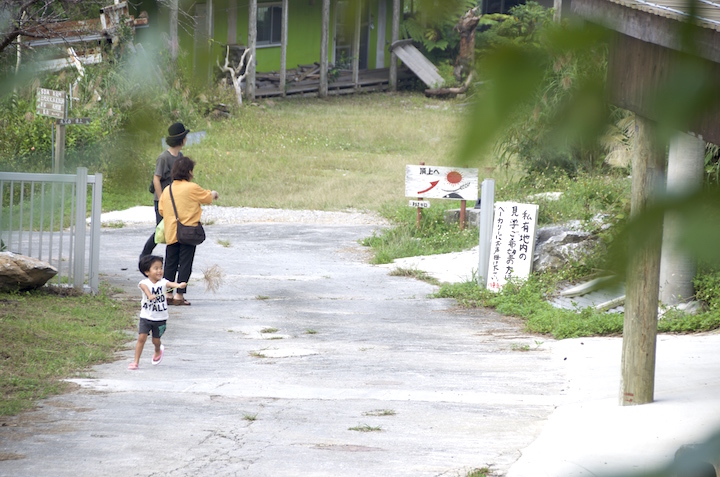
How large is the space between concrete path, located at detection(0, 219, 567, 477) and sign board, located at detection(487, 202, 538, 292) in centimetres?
61

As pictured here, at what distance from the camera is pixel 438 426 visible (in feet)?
16.7

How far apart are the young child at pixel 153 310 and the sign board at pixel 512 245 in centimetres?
382

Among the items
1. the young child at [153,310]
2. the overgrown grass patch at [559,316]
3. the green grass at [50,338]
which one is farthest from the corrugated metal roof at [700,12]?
the overgrown grass patch at [559,316]

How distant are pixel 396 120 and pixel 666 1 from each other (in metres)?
8.15

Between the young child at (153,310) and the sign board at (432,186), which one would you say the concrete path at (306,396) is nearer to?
the young child at (153,310)

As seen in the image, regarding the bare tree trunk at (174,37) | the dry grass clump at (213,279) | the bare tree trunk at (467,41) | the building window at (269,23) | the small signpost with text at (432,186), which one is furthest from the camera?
the small signpost with text at (432,186)

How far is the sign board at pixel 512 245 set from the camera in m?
9.16

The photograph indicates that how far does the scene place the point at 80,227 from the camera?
840 cm

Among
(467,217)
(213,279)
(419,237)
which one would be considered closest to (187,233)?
(213,279)

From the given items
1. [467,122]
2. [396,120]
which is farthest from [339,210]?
[467,122]

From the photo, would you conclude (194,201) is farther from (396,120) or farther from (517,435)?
(517,435)

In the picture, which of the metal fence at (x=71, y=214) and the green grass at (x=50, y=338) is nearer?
the green grass at (x=50, y=338)

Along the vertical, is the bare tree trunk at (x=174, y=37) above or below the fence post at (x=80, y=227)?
above

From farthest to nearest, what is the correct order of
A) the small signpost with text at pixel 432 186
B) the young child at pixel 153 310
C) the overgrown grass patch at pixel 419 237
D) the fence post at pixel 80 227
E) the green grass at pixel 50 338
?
the overgrown grass patch at pixel 419 237
the small signpost with text at pixel 432 186
the fence post at pixel 80 227
the young child at pixel 153 310
the green grass at pixel 50 338
